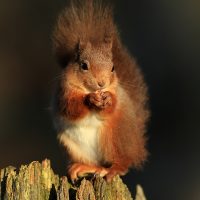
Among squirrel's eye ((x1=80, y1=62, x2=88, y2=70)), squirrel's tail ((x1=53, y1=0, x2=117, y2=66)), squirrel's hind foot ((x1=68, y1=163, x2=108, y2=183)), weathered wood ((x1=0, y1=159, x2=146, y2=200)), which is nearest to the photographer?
weathered wood ((x1=0, y1=159, x2=146, y2=200))

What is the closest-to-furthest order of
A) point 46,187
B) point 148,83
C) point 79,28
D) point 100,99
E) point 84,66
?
point 46,187 < point 100,99 < point 84,66 < point 79,28 < point 148,83

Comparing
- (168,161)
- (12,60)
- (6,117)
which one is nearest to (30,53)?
(12,60)

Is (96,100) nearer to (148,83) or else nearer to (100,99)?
(100,99)

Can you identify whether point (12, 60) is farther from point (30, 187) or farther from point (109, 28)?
point (30, 187)

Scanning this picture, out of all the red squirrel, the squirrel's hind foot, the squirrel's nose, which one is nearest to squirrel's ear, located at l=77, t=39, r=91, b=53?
the red squirrel

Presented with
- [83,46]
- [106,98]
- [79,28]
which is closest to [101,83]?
[106,98]

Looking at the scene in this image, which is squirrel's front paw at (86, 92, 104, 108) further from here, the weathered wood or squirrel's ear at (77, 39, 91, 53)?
the weathered wood
